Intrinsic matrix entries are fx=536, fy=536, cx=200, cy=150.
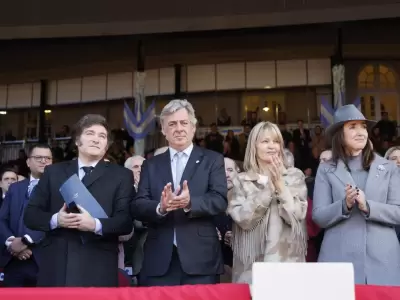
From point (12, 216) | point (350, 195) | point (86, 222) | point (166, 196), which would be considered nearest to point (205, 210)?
point (166, 196)

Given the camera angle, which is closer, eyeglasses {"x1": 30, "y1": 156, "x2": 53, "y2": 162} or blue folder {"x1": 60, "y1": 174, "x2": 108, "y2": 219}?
blue folder {"x1": 60, "y1": 174, "x2": 108, "y2": 219}

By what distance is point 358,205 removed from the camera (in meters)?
2.73

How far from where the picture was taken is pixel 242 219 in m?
2.82

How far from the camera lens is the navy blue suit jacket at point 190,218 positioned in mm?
2682

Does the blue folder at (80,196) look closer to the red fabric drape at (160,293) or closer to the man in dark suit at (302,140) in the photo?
the red fabric drape at (160,293)

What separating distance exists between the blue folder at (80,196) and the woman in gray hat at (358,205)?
1152 mm

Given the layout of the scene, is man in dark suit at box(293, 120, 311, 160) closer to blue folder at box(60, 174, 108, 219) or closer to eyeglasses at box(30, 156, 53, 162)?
eyeglasses at box(30, 156, 53, 162)

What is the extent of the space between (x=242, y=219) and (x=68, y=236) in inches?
35.4

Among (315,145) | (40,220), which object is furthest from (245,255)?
(315,145)

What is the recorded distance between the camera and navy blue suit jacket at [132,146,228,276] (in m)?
2.68

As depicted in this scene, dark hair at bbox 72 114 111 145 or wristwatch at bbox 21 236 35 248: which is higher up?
dark hair at bbox 72 114 111 145

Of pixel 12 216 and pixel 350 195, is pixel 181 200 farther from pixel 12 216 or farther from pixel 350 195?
pixel 12 216

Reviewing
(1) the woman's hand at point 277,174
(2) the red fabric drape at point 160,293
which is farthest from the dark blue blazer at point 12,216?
(1) the woman's hand at point 277,174

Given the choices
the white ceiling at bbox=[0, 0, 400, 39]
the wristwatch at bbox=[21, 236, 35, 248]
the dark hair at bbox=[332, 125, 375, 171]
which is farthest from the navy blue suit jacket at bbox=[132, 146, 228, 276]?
the white ceiling at bbox=[0, 0, 400, 39]
